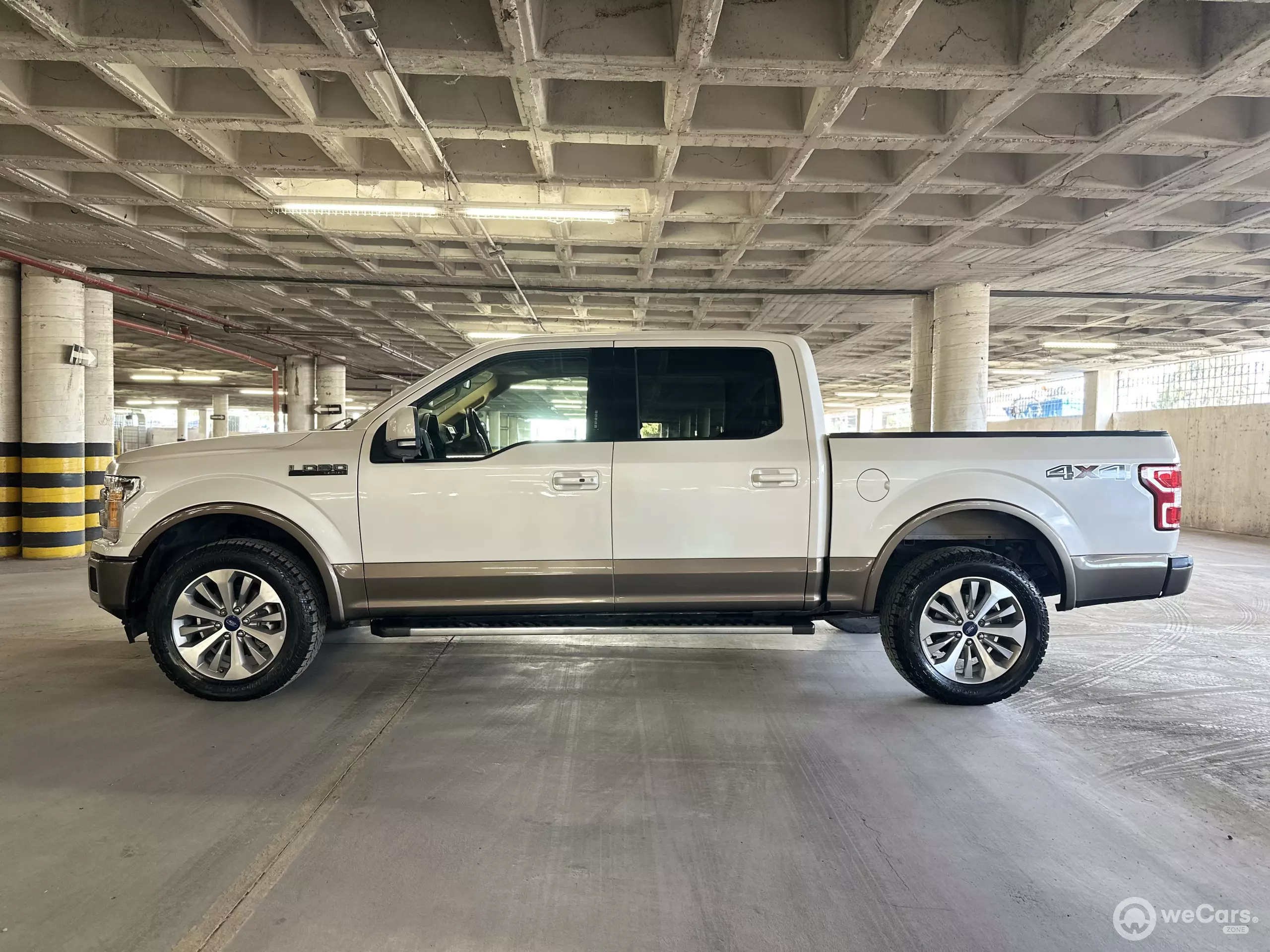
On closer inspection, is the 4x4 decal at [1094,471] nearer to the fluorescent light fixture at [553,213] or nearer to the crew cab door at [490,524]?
the crew cab door at [490,524]

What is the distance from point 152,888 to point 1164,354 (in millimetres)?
23229

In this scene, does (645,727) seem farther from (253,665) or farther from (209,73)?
(209,73)

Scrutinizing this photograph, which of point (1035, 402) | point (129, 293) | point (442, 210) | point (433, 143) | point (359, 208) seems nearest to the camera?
point (433, 143)

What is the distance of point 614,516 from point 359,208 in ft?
17.7

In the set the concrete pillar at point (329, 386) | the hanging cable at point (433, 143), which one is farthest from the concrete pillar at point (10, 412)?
the concrete pillar at point (329, 386)

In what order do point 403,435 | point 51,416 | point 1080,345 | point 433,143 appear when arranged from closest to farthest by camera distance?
point 403,435, point 433,143, point 51,416, point 1080,345

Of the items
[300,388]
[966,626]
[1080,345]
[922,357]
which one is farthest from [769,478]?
[300,388]

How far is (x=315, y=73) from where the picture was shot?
534 centimetres

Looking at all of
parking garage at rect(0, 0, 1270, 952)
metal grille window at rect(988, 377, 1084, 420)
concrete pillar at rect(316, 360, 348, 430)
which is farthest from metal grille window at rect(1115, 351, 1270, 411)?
concrete pillar at rect(316, 360, 348, 430)

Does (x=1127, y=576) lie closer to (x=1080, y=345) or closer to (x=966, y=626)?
(x=966, y=626)

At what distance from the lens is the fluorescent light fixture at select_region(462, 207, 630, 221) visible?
273 inches

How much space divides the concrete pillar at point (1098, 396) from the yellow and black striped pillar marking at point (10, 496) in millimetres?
25125

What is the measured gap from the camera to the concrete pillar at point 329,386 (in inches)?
774

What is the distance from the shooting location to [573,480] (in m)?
3.57
